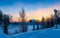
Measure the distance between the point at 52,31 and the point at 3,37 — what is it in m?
5.17

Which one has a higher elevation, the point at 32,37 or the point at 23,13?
the point at 23,13

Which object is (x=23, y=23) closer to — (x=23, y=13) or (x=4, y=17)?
(x=23, y=13)

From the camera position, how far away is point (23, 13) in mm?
32938

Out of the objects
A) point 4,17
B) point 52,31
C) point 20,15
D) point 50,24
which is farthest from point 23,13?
point 52,31

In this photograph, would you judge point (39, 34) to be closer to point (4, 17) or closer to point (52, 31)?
point (52, 31)

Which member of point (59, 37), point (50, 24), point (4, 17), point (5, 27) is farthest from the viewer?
point (50, 24)

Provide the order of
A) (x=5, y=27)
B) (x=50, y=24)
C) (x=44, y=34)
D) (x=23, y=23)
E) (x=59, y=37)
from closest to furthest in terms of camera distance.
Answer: (x=59, y=37), (x=44, y=34), (x=5, y=27), (x=23, y=23), (x=50, y=24)

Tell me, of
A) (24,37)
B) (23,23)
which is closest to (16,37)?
(24,37)

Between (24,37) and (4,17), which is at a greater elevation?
(4,17)

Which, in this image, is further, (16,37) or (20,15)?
(20,15)

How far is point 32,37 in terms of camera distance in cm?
1520

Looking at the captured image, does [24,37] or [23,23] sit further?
[23,23]

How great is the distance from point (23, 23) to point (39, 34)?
53.2ft

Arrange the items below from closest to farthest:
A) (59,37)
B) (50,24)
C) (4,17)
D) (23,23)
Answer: (59,37) < (4,17) < (23,23) < (50,24)
